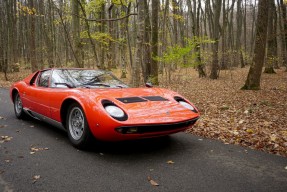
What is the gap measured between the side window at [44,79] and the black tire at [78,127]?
1332mm

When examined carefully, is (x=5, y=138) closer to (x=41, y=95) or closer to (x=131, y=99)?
(x=41, y=95)

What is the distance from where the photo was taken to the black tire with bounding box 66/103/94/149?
373cm

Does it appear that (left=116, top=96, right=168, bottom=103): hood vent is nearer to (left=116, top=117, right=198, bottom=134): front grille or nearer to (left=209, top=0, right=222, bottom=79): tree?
(left=116, top=117, right=198, bottom=134): front grille

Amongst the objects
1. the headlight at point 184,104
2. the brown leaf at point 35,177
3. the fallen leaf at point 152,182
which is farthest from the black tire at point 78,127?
the headlight at point 184,104

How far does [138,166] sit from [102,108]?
3.06 feet

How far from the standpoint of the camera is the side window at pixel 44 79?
5.20 m

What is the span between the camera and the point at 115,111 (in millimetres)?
3494

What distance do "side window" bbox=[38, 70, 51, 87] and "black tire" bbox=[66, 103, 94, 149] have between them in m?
1.33

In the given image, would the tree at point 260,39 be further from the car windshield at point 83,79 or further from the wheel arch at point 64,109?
the wheel arch at point 64,109

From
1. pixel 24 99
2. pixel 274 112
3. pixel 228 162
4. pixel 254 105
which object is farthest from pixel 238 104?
pixel 24 99

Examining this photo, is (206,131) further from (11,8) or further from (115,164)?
(11,8)

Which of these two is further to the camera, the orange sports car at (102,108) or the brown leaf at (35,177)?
the orange sports car at (102,108)

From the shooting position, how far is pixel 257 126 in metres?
5.46

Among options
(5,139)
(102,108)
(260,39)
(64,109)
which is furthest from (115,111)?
(260,39)
